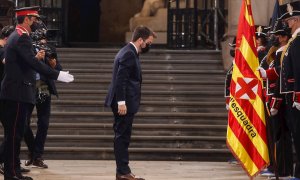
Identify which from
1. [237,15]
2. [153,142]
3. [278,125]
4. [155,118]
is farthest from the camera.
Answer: [237,15]

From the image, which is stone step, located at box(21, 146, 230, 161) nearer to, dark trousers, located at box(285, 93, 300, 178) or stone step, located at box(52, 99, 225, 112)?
stone step, located at box(52, 99, 225, 112)

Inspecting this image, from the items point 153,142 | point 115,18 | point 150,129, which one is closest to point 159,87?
point 150,129

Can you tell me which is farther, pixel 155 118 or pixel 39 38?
pixel 155 118

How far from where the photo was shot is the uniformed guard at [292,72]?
10.4m

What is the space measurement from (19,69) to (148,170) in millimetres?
3026

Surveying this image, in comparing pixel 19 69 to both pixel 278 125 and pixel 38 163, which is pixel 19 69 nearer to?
pixel 38 163

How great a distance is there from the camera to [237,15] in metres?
18.3

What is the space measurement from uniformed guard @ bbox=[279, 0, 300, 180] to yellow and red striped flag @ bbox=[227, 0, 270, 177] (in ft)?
1.00

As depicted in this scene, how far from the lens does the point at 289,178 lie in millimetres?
11547

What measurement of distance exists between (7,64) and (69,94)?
241 inches

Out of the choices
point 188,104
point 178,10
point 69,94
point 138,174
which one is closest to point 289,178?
point 138,174

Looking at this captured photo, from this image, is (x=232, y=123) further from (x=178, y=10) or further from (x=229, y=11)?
(x=178, y=10)

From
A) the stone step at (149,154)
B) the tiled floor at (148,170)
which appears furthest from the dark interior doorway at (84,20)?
the tiled floor at (148,170)

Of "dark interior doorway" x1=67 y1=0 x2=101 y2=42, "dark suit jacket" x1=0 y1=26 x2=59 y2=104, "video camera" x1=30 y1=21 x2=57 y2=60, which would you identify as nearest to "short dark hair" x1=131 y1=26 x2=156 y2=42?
"dark suit jacket" x1=0 y1=26 x2=59 y2=104
